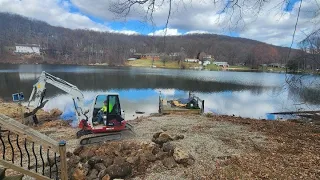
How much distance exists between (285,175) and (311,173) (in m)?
0.75

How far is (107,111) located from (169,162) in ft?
15.6

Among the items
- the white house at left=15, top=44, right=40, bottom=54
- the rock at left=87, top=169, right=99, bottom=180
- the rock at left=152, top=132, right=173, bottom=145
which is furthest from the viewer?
the white house at left=15, top=44, right=40, bottom=54

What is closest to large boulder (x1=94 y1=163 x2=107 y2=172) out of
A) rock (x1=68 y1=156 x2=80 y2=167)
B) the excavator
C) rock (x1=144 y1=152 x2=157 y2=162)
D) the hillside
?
rock (x1=68 y1=156 x2=80 y2=167)

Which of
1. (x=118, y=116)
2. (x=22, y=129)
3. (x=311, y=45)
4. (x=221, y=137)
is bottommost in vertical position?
(x=221, y=137)

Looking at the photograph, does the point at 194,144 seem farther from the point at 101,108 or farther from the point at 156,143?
the point at 101,108

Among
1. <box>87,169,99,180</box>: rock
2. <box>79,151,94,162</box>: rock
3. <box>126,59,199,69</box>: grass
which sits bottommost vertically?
<box>87,169,99,180</box>: rock

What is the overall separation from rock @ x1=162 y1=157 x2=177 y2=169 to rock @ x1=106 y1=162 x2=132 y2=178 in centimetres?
118

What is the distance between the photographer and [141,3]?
4164 millimetres

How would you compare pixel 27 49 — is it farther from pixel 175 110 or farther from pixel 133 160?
pixel 133 160

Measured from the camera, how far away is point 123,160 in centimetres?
742

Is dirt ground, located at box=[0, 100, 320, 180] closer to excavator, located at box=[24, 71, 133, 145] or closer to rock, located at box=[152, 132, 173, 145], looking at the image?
rock, located at box=[152, 132, 173, 145]

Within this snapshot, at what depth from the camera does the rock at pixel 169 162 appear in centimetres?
745

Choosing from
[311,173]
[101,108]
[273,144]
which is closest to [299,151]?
[273,144]

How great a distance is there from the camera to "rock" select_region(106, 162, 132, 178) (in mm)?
6613
